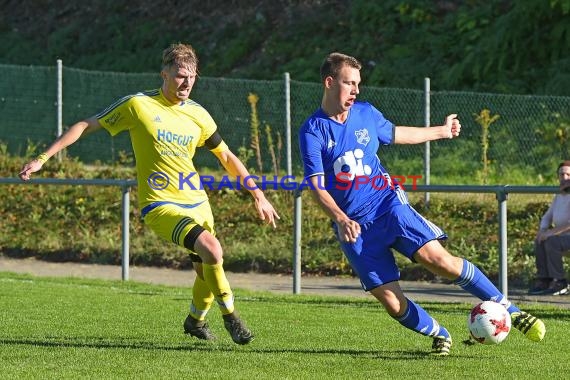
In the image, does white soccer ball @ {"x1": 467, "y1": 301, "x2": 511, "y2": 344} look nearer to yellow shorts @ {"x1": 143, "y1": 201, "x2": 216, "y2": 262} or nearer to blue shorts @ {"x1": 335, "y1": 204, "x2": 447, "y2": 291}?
blue shorts @ {"x1": 335, "y1": 204, "x2": 447, "y2": 291}

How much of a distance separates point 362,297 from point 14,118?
404 inches

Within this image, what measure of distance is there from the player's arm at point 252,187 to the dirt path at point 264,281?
4031 mm

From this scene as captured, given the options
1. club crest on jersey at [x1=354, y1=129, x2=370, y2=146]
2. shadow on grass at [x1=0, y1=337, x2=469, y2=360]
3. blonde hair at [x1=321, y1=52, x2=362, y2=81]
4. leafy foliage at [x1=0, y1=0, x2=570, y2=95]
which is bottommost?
shadow on grass at [x1=0, y1=337, x2=469, y2=360]

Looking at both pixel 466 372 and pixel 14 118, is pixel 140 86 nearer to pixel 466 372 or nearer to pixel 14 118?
pixel 14 118

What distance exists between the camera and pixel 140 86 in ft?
65.8

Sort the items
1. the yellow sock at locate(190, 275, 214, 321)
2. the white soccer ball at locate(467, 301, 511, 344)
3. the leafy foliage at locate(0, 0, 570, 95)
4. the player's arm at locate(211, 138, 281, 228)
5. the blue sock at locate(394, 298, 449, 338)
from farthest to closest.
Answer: the leafy foliage at locate(0, 0, 570, 95) → the yellow sock at locate(190, 275, 214, 321) → the player's arm at locate(211, 138, 281, 228) → the blue sock at locate(394, 298, 449, 338) → the white soccer ball at locate(467, 301, 511, 344)

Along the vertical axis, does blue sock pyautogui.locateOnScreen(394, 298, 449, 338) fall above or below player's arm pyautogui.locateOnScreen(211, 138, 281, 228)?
below

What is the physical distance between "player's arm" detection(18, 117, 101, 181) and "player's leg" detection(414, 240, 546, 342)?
2.57 meters

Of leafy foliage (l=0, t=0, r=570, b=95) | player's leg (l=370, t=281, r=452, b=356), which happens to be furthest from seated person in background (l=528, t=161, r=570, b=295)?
leafy foliage (l=0, t=0, r=570, b=95)

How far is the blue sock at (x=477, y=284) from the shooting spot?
26.8 ft

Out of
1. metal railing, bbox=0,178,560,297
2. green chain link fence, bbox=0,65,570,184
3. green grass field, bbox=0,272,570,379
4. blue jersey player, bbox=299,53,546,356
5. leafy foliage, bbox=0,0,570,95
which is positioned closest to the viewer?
green grass field, bbox=0,272,570,379

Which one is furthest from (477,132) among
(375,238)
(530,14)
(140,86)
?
(375,238)

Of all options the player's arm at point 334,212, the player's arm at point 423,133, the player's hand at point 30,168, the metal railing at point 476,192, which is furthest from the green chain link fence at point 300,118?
the player's hand at point 30,168

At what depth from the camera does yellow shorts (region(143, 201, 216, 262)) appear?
8672 millimetres
